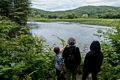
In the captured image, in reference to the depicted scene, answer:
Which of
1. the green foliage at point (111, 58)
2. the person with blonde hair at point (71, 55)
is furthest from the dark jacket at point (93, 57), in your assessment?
the green foliage at point (111, 58)

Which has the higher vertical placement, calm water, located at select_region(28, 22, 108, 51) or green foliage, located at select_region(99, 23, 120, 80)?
green foliage, located at select_region(99, 23, 120, 80)

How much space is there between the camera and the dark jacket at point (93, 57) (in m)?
9.38

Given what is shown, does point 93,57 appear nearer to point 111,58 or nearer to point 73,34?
point 111,58

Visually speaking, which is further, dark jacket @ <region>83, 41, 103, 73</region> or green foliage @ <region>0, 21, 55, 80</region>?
dark jacket @ <region>83, 41, 103, 73</region>

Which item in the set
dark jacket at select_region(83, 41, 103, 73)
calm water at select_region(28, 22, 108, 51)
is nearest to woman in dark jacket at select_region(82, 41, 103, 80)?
dark jacket at select_region(83, 41, 103, 73)

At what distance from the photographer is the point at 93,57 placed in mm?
9422

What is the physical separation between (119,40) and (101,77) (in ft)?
5.71

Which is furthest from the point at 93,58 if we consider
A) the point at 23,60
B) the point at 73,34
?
the point at 73,34

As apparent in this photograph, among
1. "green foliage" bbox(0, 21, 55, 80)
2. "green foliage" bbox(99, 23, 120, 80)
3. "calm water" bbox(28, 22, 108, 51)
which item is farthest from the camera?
"calm water" bbox(28, 22, 108, 51)

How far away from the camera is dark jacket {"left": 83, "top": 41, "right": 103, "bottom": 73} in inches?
369

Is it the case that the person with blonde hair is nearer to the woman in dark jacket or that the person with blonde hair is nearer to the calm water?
the woman in dark jacket

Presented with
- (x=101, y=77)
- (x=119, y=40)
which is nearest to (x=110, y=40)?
(x=119, y=40)

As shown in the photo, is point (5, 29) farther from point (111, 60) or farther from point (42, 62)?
point (111, 60)

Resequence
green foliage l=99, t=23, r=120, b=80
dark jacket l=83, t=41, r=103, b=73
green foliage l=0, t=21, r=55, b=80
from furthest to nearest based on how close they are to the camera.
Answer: green foliage l=99, t=23, r=120, b=80 < dark jacket l=83, t=41, r=103, b=73 < green foliage l=0, t=21, r=55, b=80
